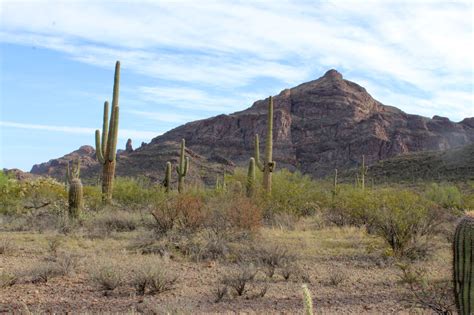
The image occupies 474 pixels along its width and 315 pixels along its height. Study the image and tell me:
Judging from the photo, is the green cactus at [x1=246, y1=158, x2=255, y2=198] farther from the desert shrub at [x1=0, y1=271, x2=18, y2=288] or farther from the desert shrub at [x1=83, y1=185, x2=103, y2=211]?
the desert shrub at [x1=0, y1=271, x2=18, y2=288]

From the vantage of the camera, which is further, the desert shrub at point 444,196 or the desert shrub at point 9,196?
the desert shrub at point 444,196

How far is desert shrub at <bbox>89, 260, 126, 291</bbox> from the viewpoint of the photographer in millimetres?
8430

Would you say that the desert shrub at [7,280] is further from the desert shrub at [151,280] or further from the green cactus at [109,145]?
the green cactus at [109,145]

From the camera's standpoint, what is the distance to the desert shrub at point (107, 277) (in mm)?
8430

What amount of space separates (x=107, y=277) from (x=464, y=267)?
5.10m

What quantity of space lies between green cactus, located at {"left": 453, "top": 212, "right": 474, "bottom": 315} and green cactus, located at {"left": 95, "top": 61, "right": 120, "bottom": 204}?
45.9 feet

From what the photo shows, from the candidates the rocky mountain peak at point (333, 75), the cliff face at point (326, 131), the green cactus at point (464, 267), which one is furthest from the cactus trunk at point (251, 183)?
the rocky mountain peak at point (333, 75)

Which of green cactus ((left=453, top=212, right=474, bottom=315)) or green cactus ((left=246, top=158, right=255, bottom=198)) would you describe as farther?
green cactus ((left=246, top=158, right=255, bottom=198))

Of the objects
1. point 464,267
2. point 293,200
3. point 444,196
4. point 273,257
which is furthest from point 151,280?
point 444,196

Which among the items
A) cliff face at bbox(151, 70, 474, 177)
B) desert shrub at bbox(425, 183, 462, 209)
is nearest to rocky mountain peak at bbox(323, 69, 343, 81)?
cliff face at bbox(151, 70, 474, 177)

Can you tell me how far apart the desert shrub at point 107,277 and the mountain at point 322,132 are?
74.6m

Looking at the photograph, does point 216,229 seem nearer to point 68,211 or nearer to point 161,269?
point 161,269

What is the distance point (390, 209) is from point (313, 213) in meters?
5.90

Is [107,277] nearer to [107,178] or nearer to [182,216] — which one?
[182,216]
